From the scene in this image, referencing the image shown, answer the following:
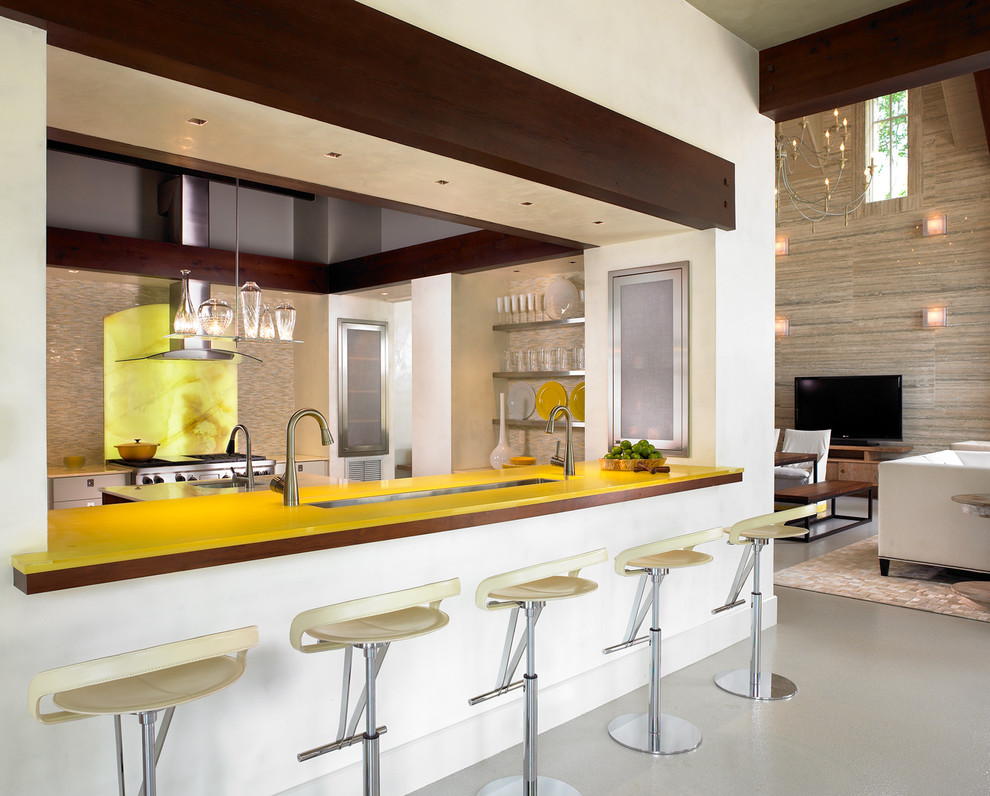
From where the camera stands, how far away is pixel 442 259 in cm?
614

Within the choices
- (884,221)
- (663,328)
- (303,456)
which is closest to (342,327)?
(303,456)

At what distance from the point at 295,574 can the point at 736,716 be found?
209 centimetres

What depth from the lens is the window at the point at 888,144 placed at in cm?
988

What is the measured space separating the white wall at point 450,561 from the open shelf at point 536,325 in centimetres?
103

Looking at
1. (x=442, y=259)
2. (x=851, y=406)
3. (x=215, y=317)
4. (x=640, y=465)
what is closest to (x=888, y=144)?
(x=851, y=406)

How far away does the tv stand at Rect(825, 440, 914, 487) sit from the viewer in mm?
9586

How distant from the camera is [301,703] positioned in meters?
2.50

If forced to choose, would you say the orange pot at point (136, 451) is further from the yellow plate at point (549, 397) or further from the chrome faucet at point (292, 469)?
the chrome faucet at point (292, 469)

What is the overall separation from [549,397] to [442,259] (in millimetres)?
1408

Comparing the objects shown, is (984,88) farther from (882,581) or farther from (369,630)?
(369,630)

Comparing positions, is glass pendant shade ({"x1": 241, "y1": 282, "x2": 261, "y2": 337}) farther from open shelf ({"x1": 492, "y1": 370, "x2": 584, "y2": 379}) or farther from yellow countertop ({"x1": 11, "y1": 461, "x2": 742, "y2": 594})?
open shelf ({"x1": 492, "y1": 370, "x2": 584, "y2": 379})

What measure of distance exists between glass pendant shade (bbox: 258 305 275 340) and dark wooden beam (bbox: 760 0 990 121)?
3.08m

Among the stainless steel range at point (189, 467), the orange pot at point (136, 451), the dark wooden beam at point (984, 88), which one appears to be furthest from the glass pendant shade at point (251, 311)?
the dark wooden beam at point (984, 88)

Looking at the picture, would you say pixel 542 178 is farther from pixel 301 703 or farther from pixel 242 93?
pixel 301 703
